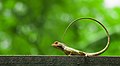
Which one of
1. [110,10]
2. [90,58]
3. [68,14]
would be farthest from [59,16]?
[90,58]

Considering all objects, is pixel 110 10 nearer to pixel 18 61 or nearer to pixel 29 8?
pixel 29 8

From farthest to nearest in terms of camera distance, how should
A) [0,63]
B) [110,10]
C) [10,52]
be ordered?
1. [110,10]
2. [10,52]
3. [0,63]

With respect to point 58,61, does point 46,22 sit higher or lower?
higher

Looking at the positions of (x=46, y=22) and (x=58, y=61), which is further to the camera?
(x=46, y=22)

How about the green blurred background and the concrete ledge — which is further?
the green blurred background

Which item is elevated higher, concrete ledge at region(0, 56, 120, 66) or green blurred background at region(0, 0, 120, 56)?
green blurred background at region(0, 0, 120, 56)
